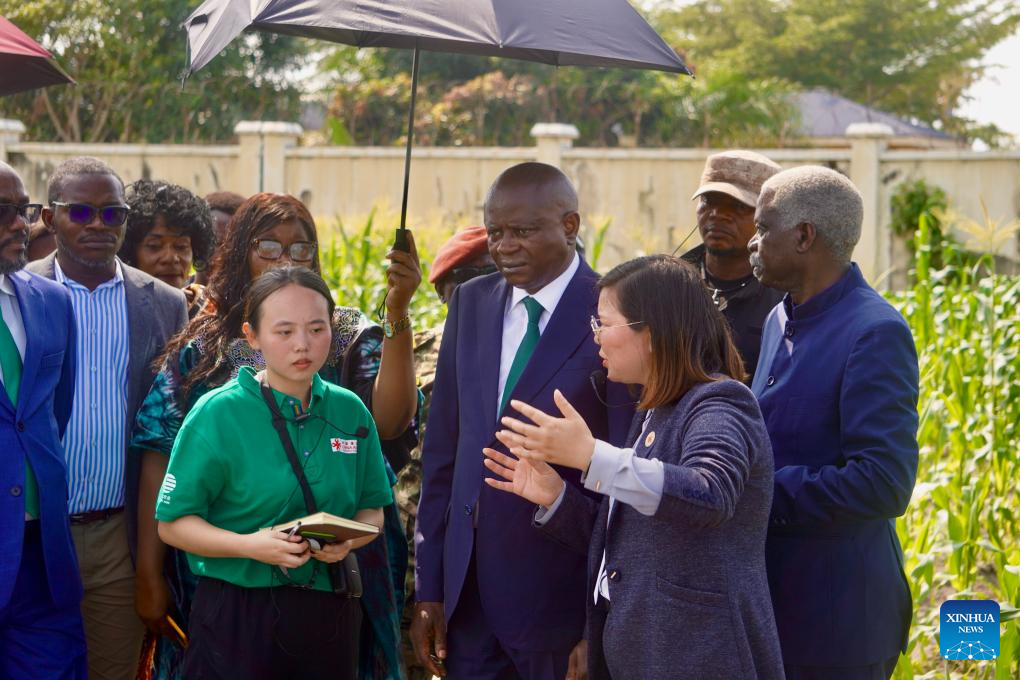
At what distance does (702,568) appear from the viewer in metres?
2.90

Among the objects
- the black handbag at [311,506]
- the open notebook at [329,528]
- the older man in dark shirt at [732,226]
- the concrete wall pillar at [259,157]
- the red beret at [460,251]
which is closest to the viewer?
the open notebook at [329,528]

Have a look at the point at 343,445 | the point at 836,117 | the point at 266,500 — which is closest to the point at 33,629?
the point at 266,500

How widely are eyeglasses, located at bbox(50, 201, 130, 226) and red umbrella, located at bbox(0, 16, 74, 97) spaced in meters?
0.46

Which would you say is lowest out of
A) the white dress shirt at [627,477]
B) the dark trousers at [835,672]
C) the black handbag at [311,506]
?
the dark trousers at [835,672]

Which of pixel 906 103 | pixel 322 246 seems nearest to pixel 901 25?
pixel 906 103

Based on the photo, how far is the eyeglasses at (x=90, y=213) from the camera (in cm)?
417

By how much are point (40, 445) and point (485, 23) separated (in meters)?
1.73

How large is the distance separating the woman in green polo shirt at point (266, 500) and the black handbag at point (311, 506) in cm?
2

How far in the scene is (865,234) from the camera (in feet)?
53.6

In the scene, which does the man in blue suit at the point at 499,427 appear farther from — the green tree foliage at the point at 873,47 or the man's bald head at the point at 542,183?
the green tree foliage at the point at 873,47

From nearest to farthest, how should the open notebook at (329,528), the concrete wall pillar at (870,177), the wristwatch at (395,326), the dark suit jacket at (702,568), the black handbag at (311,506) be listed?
the dark suit jacket at (702,568) → the open notebook at (329,528) → the black handbag at (311,506) → the wristwatch at (395,326) → the concrete wall pillar at (870,177)

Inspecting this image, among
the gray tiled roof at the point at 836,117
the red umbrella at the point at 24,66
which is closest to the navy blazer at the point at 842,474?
the red umbrella at the point at 24,66

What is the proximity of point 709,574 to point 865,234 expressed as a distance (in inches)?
558

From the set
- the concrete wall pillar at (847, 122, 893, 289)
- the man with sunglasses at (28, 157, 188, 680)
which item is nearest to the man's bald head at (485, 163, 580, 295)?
the man with sunglasses at (28, 157, 188, 680)
